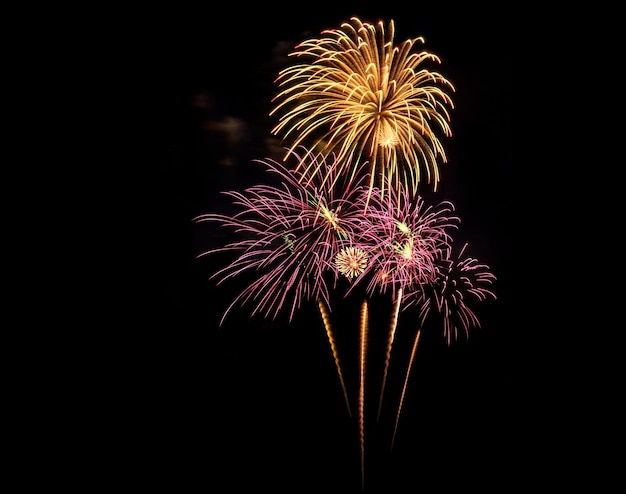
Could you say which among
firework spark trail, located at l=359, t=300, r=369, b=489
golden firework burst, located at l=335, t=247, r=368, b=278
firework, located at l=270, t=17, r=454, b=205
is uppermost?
firework, located at l=270, t=17, r=454, b=205

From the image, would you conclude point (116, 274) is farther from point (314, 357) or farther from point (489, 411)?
point (489, 411)

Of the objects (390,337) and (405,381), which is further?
(405,381)

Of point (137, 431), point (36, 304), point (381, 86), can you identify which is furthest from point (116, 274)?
point (381, 86)

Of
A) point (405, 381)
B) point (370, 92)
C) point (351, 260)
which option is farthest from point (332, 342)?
point (370, 92)

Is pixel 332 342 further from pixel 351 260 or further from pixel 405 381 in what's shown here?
pixel 351 260

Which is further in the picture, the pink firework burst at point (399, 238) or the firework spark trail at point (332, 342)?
the firework spark trail at point (332, 342)

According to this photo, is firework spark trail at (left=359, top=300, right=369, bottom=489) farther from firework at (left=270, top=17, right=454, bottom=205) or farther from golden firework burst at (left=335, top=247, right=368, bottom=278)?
firework at (left=270, top=17, right=454, bottom=205)

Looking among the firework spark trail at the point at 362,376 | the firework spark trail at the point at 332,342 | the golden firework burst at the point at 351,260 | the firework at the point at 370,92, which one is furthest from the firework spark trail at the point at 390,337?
the firework at the point at 370,92

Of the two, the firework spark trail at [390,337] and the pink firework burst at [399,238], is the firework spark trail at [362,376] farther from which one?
the pink firework burst at [399,238]

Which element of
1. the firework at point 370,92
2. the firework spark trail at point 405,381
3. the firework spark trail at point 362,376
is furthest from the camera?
the firework spark trail at point 405,381

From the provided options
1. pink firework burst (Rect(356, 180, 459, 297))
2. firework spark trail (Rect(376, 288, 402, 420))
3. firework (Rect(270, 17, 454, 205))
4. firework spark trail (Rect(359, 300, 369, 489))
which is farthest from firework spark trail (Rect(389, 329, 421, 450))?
firework (Rect(270, 17, 454, 205))

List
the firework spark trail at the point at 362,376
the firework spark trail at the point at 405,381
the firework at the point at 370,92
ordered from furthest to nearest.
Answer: the firework spark trail at the point at 405,381
the firework spark trail at the point at 362,376
the firework at the point at 370,92
